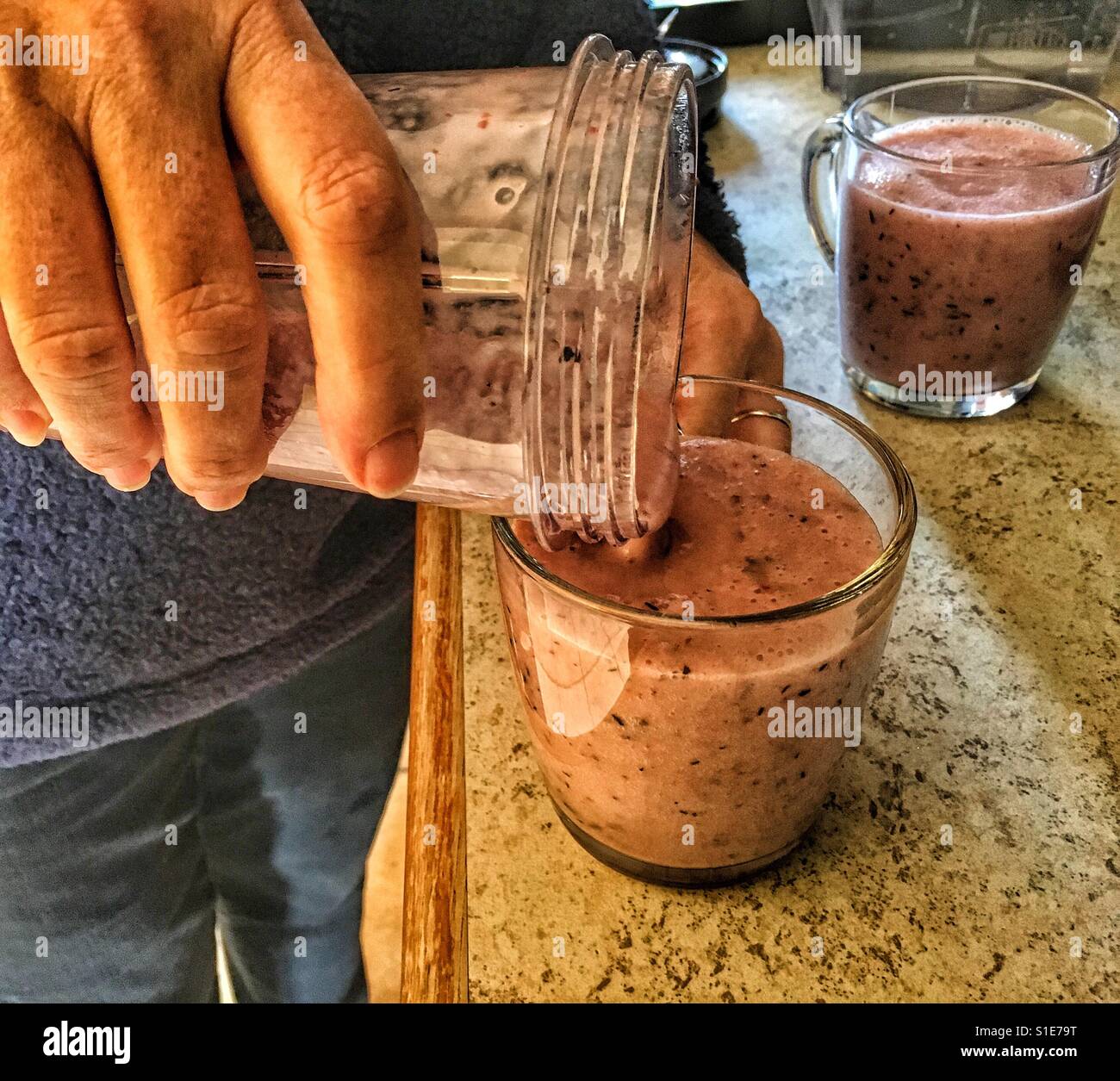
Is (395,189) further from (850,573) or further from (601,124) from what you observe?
(850,573)

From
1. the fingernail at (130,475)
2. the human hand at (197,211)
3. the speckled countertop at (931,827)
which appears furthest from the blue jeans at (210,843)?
the human hand at (197,211)

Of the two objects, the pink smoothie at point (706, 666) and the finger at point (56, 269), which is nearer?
the finger at point (56, 269)

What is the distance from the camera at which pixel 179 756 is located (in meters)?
0.89

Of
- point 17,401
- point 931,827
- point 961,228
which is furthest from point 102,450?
point 961,228

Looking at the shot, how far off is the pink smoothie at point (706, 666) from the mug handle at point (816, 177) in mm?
471

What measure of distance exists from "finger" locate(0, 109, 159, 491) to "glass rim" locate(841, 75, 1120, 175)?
0.63m

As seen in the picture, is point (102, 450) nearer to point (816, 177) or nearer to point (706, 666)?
point (706, 666)

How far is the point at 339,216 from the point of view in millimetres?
320

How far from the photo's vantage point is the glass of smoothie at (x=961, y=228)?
775mm

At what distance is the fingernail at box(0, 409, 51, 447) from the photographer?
15.5 inches

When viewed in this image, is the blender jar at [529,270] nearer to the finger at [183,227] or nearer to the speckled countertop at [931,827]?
the finger at [183,227]

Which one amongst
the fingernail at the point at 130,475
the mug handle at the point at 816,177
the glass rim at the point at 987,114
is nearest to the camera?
the fingernail at the point at 130,475

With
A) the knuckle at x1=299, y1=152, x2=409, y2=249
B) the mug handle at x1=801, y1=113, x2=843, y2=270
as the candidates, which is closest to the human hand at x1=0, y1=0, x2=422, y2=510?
the knuckle at x1=299, y1=152, x2=409, y2=249

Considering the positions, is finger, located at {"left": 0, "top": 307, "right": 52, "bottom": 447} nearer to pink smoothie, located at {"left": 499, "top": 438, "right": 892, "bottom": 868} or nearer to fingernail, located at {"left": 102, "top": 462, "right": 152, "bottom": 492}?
fingernail, located at {"left": 102, "top": 462, "right": 152, "bottom": 492}
